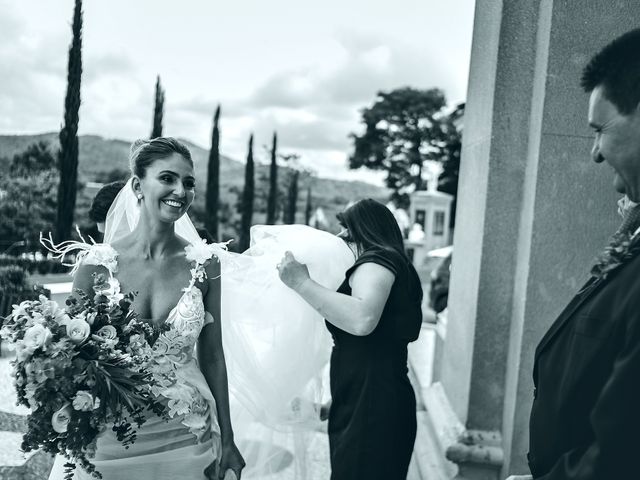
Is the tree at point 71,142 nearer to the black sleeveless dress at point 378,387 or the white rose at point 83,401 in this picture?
the black sleeveless dress at point 378,387

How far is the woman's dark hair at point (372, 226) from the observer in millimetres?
2693

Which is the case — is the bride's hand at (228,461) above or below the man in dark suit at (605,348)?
below

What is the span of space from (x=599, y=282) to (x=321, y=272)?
77.0 inches

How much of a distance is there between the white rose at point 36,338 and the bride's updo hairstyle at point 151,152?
831mm

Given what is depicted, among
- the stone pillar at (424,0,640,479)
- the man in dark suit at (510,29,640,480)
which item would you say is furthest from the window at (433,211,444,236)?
the man in dark suit at (510,29,640,480)

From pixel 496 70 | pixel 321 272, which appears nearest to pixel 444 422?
pixel 321 272

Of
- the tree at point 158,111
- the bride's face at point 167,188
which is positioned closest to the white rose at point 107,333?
the bride's face at point 167,188

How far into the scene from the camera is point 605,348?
123cm

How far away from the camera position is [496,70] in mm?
3377

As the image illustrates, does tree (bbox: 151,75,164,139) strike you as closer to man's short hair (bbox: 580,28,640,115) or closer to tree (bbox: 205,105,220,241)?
tree (bbox: 205,105,220,241)

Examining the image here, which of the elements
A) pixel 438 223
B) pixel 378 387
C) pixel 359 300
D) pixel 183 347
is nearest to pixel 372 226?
pixel 359 300

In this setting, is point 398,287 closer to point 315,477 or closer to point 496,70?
point 496,70

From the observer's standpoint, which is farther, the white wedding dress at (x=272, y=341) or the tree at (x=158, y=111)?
the tree at (x=158, y=111)

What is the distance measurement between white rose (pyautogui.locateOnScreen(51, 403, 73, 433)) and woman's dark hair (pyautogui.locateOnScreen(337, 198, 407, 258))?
1.42 metres
